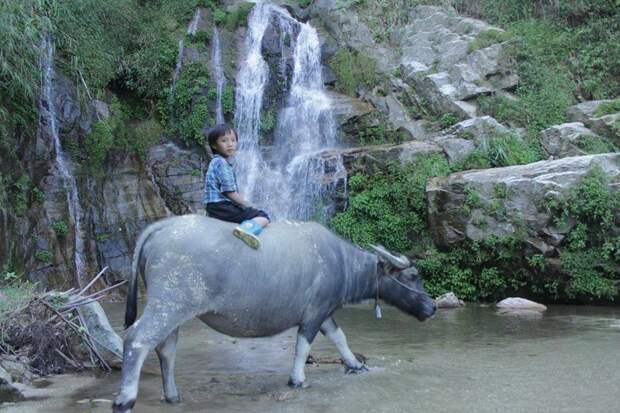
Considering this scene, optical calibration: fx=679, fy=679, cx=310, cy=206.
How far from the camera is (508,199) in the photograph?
1322 centimetres

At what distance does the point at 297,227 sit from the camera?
6.39m

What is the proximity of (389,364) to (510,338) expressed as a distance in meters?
2.36

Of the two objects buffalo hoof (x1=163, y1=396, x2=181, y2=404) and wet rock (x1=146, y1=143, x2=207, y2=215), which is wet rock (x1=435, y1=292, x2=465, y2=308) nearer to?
wet rock (x1=146, y1=143, x2=207, y2=215)

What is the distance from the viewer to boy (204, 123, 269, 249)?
6066 mm

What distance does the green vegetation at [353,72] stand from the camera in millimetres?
19391

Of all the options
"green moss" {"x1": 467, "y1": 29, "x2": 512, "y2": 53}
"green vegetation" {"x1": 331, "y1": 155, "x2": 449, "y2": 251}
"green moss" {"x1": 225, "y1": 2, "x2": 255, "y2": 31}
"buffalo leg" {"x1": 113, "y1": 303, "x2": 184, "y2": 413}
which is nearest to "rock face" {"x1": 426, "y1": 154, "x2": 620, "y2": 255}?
"green vegetation" {"x1": 331, "y1": 155, "x2": 449, "y2": 251}

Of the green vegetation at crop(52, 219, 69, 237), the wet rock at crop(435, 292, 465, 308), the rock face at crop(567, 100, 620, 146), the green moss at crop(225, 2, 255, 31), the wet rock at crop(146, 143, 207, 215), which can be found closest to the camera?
the wet rock at crop(435, 292, 465, 308)

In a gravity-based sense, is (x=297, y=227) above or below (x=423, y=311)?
above

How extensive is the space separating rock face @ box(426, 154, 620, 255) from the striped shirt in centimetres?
831

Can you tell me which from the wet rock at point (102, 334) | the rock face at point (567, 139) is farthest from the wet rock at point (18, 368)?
the rock face at point (567, 139)

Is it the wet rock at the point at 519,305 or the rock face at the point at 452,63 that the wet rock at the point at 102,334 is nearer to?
the wet rock at the point at 519,305

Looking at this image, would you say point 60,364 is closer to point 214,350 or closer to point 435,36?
point 214,350

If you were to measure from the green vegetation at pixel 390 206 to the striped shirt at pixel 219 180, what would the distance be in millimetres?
9152

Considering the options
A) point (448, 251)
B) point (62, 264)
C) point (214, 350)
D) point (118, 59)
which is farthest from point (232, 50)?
point (214, 350)
